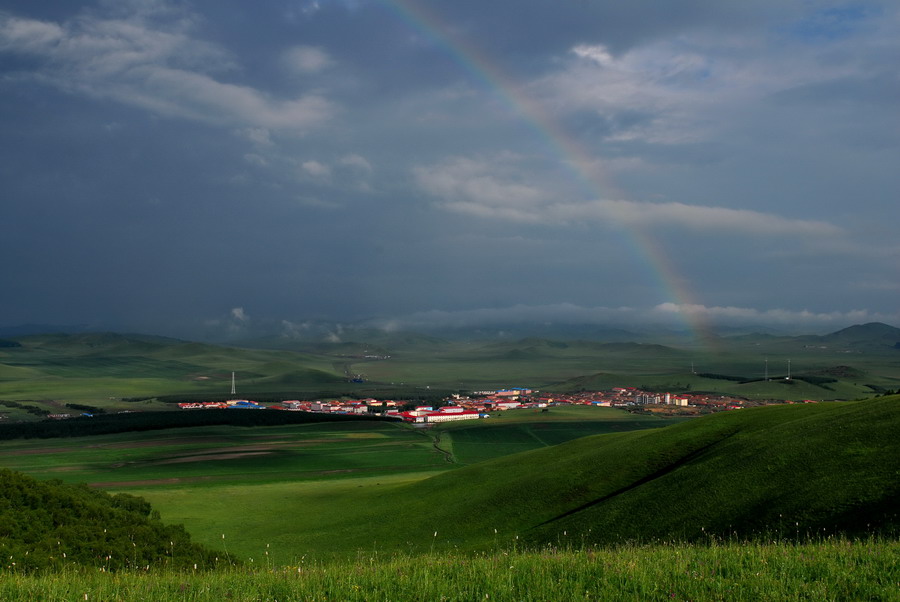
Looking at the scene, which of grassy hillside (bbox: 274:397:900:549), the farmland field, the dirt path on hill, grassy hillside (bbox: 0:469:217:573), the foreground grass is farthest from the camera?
the dirt path on hill

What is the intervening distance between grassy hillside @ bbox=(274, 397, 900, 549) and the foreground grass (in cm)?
799

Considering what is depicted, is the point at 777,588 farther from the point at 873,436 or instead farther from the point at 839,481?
the point at 873,436

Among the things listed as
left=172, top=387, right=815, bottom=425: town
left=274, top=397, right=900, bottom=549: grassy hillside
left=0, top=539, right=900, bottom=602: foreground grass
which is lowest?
left=172, top=387, right=815, bottom=425: town

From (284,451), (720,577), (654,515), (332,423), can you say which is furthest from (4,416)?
(720,577)

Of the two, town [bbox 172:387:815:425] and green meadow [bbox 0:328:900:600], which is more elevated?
green meadow [bbox 0:328:900:600]

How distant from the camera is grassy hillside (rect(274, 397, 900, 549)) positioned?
885 inches

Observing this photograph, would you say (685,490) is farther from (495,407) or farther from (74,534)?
(495,407)

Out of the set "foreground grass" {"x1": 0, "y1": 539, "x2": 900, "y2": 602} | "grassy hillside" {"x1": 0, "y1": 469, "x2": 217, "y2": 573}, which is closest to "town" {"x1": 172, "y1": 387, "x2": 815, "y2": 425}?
"grassy hillside" {"x1": 0, "y1": 469, "x2": 217, "y2": 573}

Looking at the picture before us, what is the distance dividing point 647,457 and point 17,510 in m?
30.5

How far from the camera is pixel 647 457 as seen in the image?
37250 mm

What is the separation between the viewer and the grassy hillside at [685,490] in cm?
2247

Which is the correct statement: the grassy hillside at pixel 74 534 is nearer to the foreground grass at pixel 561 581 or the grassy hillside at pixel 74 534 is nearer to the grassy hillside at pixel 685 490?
the foreground grass at pixel 561 581

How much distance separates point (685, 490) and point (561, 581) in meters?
19.7

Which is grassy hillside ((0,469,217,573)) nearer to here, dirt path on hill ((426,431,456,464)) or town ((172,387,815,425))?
dirt path on hill ((426,431,456,464))
